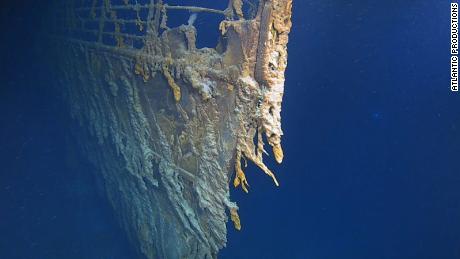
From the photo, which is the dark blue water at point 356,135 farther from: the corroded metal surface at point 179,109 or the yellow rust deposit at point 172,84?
the yellow rust deposit at point 172,84

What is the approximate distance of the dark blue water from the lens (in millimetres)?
9516

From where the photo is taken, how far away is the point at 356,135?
464 inches

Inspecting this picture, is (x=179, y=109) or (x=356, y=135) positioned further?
(x=356, y=135)

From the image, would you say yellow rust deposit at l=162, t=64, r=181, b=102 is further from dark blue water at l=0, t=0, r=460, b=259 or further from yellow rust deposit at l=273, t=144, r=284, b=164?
dark blue water at l=0, t=0, r=460, b=259

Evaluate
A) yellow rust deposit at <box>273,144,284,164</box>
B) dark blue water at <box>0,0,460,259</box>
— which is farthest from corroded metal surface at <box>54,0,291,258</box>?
dark blue water at <box>0,0,460,259</box>

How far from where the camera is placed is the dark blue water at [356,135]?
31.2 feet

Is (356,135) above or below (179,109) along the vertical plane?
below

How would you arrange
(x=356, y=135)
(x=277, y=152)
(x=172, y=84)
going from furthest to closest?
1. (x=356, y=135)
2. (x=172, y=84)
3. (x=277, y=152)

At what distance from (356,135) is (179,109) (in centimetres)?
961

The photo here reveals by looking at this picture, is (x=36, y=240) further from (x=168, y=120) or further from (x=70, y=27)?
(x=168, y=120)

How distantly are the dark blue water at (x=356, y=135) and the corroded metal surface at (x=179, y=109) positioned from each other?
12.9 ft

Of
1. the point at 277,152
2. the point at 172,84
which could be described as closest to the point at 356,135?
the point at 172,84

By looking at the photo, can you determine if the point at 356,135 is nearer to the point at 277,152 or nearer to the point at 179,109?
the point at 179,109

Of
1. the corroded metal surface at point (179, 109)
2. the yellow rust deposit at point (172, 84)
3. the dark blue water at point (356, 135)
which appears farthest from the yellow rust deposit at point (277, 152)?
the dark blue water at point (356, 135)
